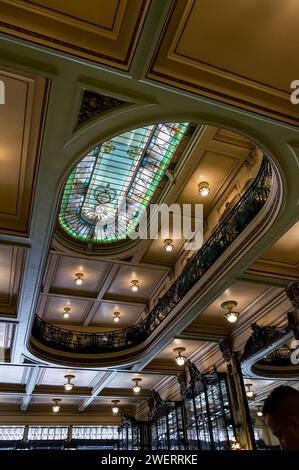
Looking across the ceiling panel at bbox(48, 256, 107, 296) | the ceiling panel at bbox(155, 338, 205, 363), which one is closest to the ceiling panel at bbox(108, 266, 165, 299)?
the ceiling panel at bbox(48, 256, 107, 296)

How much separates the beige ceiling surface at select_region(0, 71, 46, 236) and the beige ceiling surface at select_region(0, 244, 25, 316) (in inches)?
35.3

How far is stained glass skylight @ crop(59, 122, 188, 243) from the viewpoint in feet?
25.8

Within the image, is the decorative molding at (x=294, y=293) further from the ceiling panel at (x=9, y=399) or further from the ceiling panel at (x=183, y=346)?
the ceiling panel at (x=9, y=399)

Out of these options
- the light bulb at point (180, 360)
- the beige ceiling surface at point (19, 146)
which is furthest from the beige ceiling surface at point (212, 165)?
the light bulb at point (180, 360)

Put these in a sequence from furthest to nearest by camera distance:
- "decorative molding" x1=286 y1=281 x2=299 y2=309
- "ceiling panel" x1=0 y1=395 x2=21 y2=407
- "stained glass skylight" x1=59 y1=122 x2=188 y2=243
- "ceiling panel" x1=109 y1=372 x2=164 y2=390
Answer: "ceiling panel" x1=0 y1=395 x2=21 y2=407, "ceiling panel" x1=109 y1=372 x2=164 y2=390, "stained glass skylight" x1=59 y1=122 x2=188 y2=243, "decorative molding" x1=286 y1=281 x2=299 y2=309

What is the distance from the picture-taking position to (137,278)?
11.9m

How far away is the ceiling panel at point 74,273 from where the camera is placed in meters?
11.0

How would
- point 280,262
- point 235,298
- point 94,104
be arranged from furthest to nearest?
1. point 235,298
2. point 280,262
3. point 94,104

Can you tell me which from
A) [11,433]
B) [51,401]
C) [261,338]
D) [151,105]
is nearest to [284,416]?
[151,105]

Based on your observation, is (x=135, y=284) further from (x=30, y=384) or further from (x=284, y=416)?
(x=284, y=416)

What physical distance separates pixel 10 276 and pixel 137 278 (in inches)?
185

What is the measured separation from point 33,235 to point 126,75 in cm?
345

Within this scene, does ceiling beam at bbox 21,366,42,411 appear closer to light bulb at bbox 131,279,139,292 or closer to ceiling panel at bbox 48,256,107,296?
ceiling panel at bbox 48,256,107,296

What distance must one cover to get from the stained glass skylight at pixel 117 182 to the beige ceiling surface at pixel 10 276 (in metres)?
2.05
